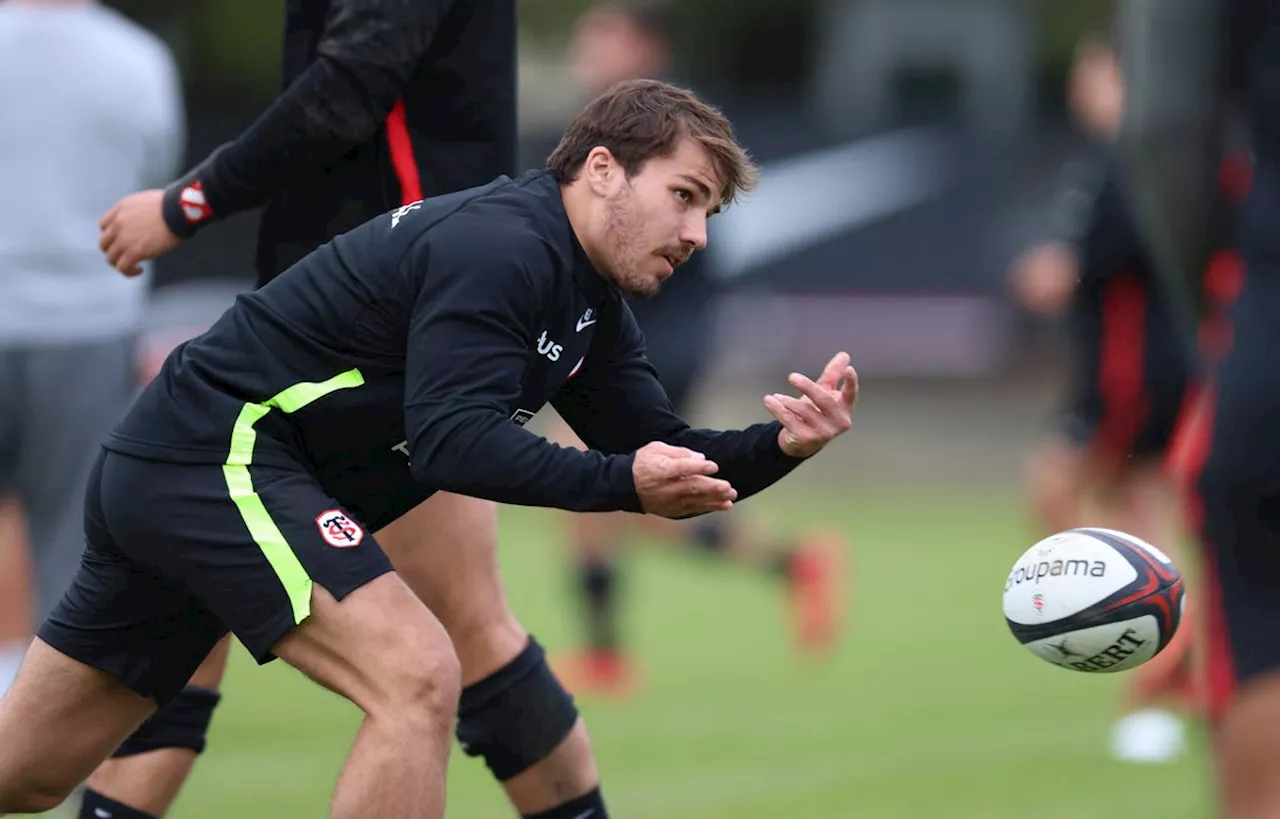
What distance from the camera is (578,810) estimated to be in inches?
197

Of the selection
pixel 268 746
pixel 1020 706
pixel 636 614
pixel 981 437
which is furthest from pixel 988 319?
pixel 268 746

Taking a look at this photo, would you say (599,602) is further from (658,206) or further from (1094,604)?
(658,206)

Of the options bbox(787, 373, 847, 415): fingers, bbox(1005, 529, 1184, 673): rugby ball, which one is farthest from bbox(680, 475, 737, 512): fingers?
bbox(1005, 529, 1184, 673): rugby ball

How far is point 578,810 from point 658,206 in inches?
60.1

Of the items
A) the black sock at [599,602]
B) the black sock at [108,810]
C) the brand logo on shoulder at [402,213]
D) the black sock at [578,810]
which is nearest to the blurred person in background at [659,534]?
the black sock at [599,602]

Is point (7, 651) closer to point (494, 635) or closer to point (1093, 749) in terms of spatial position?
point (494, 635)

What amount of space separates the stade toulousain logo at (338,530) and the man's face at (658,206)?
73cm

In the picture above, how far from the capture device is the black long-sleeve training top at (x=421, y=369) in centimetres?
400

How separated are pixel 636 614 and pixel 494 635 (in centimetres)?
714

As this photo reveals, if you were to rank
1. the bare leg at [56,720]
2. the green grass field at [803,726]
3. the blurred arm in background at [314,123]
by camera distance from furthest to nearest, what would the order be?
the green grass field at [803,726], the blurred arm in background at [314,123], the bare leg at [56,720]

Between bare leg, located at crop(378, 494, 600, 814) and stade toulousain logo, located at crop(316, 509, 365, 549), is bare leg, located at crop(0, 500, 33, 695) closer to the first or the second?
bare leg, located at crop(378, 494, 600, 814)

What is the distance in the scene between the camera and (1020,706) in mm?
9117

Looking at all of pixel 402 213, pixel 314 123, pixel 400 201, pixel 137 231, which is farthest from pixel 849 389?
pixel 137 231

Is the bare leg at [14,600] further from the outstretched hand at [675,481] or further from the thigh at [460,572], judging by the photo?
the outstretched hand at [675,481]
